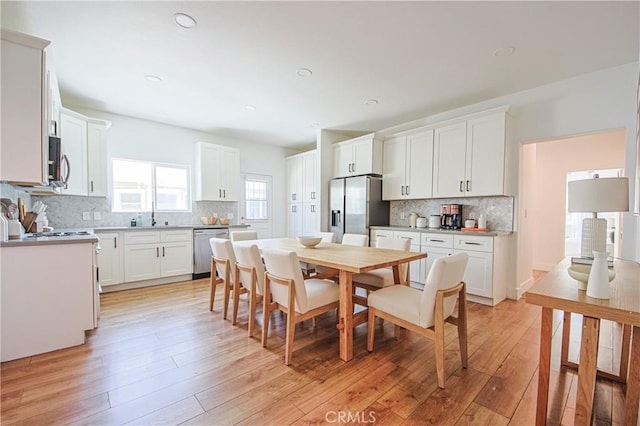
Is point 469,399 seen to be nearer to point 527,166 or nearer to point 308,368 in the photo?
point 308,368

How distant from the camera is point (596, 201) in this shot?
5.18 ft

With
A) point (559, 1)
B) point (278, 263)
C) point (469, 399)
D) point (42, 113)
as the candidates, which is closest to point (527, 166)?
point (559, 1)

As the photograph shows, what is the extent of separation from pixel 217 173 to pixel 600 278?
17.0ft

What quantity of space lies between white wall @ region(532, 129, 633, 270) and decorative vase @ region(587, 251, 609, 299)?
4.73 metres

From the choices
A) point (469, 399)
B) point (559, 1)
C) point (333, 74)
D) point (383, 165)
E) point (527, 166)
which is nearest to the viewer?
point (469, 399)

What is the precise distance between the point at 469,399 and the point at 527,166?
3356mm

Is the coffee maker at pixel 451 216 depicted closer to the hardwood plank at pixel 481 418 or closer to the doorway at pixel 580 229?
the doorway at pixel 580 229

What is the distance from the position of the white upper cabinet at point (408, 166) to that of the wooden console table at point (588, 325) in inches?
114

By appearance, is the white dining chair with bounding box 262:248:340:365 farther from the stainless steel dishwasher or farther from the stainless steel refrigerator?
the stainless steel dishwasher

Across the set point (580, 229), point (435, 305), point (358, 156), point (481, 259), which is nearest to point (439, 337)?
point (435, 305)

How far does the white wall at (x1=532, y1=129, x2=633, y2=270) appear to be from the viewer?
4719mm

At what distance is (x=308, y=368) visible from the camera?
195 cm

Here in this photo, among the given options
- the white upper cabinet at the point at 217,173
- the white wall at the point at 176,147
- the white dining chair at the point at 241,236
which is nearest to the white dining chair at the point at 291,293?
the white dining chair at the point at 241,236

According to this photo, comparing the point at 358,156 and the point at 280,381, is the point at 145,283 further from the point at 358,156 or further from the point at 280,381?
the point at 358,156
